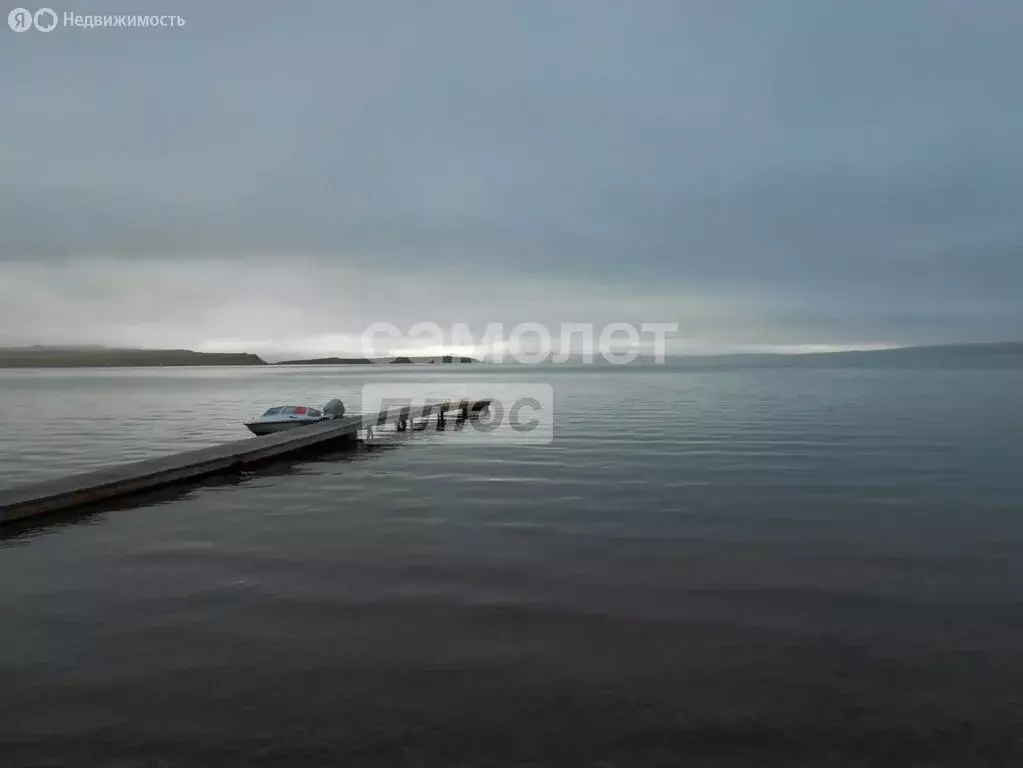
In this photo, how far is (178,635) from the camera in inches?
366

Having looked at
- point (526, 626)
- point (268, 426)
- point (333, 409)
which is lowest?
point (526, 626)

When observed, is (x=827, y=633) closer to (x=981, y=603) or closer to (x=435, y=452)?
(x=981, y=603)

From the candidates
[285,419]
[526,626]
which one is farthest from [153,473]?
[285,419]

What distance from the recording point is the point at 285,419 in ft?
121

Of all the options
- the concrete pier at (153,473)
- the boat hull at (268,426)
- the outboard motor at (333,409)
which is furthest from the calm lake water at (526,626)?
the outboard motor at (333,409)

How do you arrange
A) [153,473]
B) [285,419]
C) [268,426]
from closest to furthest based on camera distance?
[153,473], [268,426], [285,419]

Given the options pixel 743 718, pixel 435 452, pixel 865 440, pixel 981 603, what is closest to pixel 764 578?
pixel 981 603

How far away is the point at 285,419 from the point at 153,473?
54.8 ft

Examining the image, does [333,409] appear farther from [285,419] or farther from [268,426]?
[268,426]

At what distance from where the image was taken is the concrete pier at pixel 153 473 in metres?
16.4

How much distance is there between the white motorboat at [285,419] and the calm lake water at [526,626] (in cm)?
1512

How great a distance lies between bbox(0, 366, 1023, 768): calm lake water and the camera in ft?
22.1

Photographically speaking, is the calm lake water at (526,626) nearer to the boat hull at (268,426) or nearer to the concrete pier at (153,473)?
the concrete pier at (153,473)

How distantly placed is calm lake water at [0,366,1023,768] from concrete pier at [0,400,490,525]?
849 millimetres
